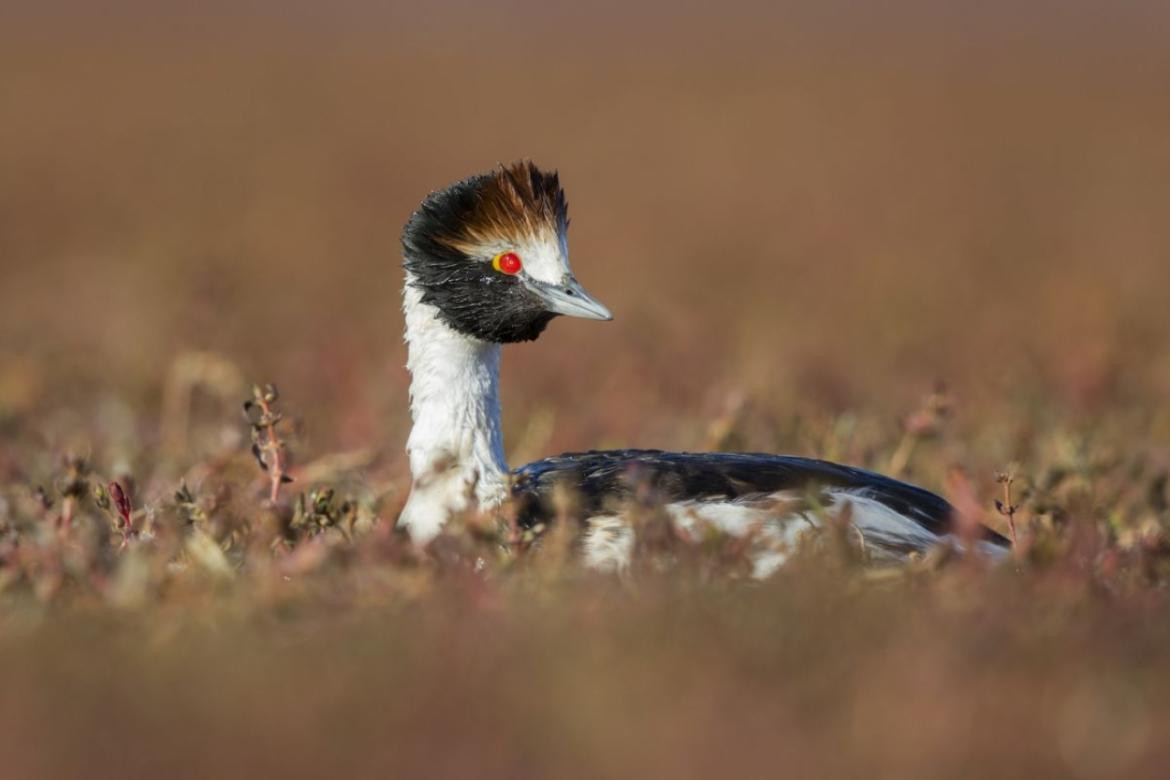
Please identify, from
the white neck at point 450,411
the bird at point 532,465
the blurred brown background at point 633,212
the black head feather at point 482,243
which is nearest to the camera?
the bird at point 532,465

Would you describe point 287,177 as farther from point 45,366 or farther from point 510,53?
point 510,53

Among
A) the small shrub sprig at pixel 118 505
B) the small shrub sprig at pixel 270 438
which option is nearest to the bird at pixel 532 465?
the small shrub sprig at pixel 270 438

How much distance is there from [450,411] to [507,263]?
505 millimetres

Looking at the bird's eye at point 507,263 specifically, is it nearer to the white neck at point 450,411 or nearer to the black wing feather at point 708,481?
the white neck at point 450,411

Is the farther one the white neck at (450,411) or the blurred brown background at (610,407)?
the white neck at (450,411)

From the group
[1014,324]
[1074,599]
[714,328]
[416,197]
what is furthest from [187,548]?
[416,197]

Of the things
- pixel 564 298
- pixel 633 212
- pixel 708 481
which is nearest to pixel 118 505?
pixel 564 298

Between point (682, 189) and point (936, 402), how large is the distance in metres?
14.8

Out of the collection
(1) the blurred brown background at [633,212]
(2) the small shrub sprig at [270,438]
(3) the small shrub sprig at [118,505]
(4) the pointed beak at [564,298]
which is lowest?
(3) the small shrub sprig at [118,505]

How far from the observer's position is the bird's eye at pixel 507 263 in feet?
21.0

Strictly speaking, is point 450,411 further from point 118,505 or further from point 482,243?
point 118,505

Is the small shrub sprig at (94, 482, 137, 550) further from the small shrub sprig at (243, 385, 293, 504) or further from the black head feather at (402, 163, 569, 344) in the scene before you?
the black head feather at (402, 163, 569, 344)

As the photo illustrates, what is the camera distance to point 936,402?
6.77 meters

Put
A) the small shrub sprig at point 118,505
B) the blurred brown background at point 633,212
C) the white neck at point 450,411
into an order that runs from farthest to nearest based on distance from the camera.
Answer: the blurred brown background at point 633,212 < the white neck at point 450,411 < the small shrub sprig at point 118,505
